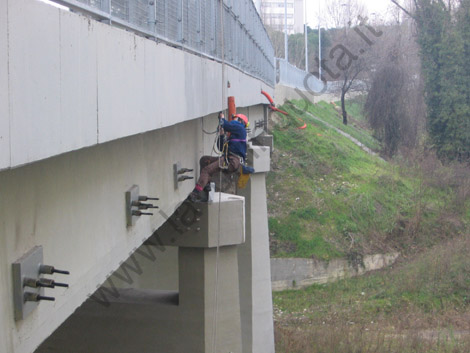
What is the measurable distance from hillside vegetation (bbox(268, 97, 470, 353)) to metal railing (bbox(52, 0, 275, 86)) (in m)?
8.89

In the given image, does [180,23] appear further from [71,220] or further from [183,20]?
[71,220]

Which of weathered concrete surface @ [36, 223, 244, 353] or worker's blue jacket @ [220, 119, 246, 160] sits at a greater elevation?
worker's blue jacket @ [220, 119, 246, 160]

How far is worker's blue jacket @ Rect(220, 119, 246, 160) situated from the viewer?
10.5 m

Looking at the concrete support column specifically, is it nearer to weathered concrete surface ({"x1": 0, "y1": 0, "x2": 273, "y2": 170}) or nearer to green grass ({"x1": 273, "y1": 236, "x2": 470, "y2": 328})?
green grass ({"x1": 273, "y1": 236, "x2": 470, "y2": 328})

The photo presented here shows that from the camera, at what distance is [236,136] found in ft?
35.0

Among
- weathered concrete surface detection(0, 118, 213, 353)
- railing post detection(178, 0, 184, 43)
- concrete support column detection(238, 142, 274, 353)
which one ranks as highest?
railing post detection(178, 0, 184, 43)

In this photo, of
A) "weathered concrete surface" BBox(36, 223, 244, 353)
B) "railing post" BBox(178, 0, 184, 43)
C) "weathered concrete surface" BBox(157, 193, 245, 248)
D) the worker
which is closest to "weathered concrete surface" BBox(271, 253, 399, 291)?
"weathered concrete surface" BBox(36, 223, 244, 353)

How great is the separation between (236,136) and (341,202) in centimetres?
1964

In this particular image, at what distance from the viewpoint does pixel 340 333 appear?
18.8m

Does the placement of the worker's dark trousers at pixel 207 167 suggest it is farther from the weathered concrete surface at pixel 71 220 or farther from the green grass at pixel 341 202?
the green grass at pixel 341 202

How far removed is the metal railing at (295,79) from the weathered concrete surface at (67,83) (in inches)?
1428

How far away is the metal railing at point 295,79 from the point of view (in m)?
41.9

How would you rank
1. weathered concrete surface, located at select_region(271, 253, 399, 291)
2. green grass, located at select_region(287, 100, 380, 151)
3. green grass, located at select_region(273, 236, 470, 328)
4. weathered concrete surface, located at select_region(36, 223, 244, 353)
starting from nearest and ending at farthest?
1. weathered concrete surface, located at select_region(36, 223, 244, 353)
2. green grass, located at select_region(273, 236, 470, 328)
3. weathered concrete surface, located at select_region(271, 253, 399, 291)
4. green grass, located at select_region(287, 100, 380, 151)

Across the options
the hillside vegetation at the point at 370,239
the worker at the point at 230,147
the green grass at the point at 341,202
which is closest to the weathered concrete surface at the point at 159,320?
the worker at the point at 230,147
